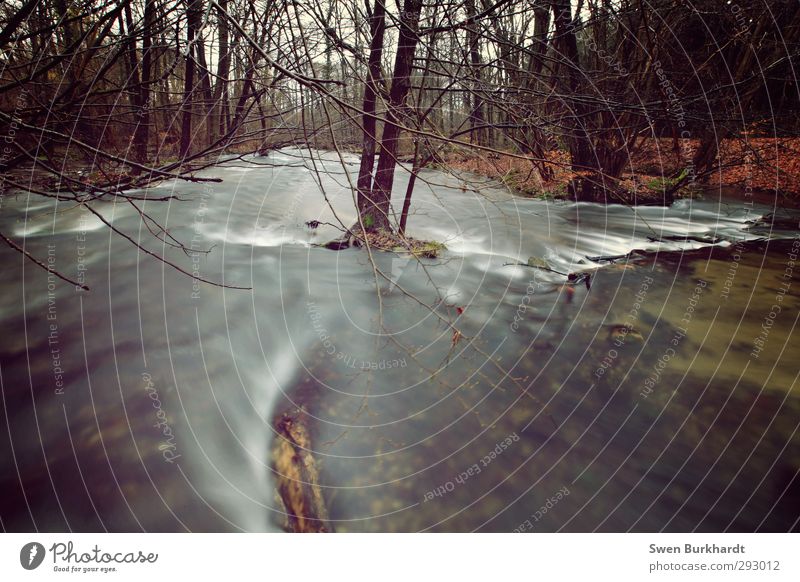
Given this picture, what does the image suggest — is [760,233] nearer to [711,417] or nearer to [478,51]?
[711,417]

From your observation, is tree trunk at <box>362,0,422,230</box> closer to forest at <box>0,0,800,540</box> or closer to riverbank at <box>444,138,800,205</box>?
forest at <box>0,0,800,540</box>

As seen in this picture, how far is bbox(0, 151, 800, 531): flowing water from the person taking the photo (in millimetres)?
2461

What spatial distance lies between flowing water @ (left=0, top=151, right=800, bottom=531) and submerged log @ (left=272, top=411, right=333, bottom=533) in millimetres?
71

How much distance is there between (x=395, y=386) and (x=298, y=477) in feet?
3.78

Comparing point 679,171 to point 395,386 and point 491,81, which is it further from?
point 395,386

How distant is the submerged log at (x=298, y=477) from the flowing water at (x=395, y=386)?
71 millimetres

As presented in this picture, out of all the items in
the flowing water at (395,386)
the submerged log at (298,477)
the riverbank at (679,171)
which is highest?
the riverbank at (679,171)

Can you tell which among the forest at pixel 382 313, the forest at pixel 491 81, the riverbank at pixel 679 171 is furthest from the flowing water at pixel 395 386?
the riverbank at pixel 679 171

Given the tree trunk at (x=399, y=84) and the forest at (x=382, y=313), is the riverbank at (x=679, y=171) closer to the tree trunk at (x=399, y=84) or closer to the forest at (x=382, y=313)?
the forest at (x=382, y=313)

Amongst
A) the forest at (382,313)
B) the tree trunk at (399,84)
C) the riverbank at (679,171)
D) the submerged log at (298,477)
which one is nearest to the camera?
the forest at (382,313)

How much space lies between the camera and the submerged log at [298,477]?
7.90 ft

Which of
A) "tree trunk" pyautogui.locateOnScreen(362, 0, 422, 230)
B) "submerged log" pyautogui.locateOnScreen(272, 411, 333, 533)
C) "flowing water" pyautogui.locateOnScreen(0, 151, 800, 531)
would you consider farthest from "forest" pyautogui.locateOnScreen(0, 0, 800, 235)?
"submerged log" pyautogui.locateOnScreen(272, 411, 333, 533)

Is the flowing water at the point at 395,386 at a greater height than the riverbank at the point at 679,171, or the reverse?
the riverbank at the point at 679,171
